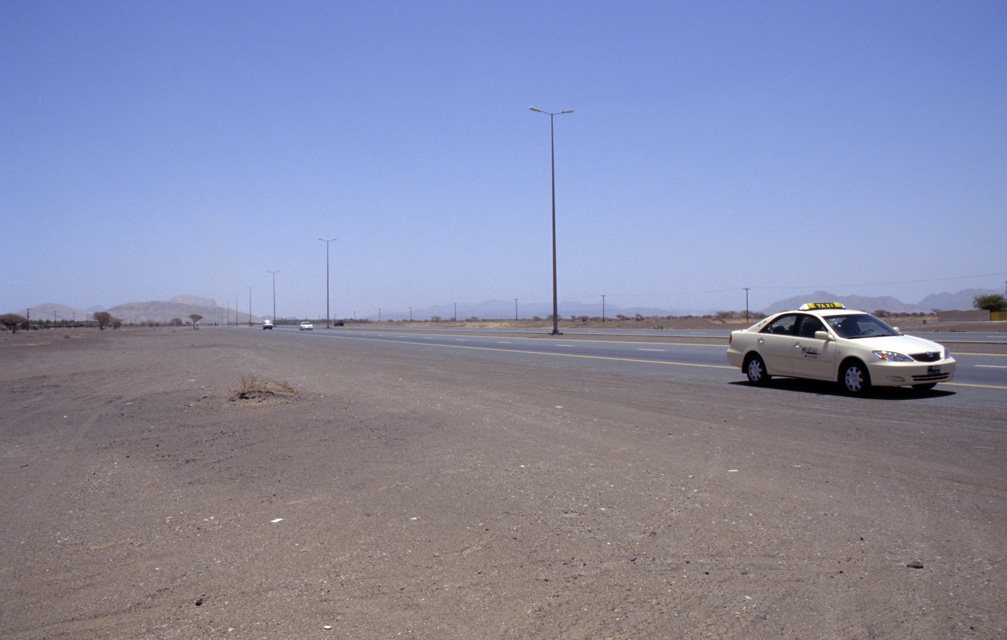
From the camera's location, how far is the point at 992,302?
79.3 m

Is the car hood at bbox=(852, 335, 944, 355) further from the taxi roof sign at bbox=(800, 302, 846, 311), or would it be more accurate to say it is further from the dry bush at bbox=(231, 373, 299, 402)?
the dry bush at bbox=(231, 373, 299, 402)

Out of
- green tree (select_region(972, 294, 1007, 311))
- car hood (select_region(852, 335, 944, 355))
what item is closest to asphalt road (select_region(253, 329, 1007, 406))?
car hood (select_region(852, 335, 944, 355))

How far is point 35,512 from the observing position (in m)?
6.49

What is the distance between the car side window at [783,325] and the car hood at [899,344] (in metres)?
1.52

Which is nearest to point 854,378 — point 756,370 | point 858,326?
point 858,326

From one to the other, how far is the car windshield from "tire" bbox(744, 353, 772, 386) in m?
1.77

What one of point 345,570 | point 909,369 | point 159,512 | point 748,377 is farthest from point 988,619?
point 748,377

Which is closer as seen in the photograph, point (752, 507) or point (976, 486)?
point (752, 507)

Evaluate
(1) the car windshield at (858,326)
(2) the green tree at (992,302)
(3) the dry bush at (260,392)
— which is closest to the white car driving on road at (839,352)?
(1) the car windshield at (858,326)

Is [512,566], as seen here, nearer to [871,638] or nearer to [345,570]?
[345,570]

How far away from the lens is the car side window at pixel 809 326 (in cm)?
1434

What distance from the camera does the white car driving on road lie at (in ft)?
42.4

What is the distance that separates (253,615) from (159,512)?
2742 millimetres

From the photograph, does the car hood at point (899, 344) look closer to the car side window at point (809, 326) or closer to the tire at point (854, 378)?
the tire at point (854, 378)
